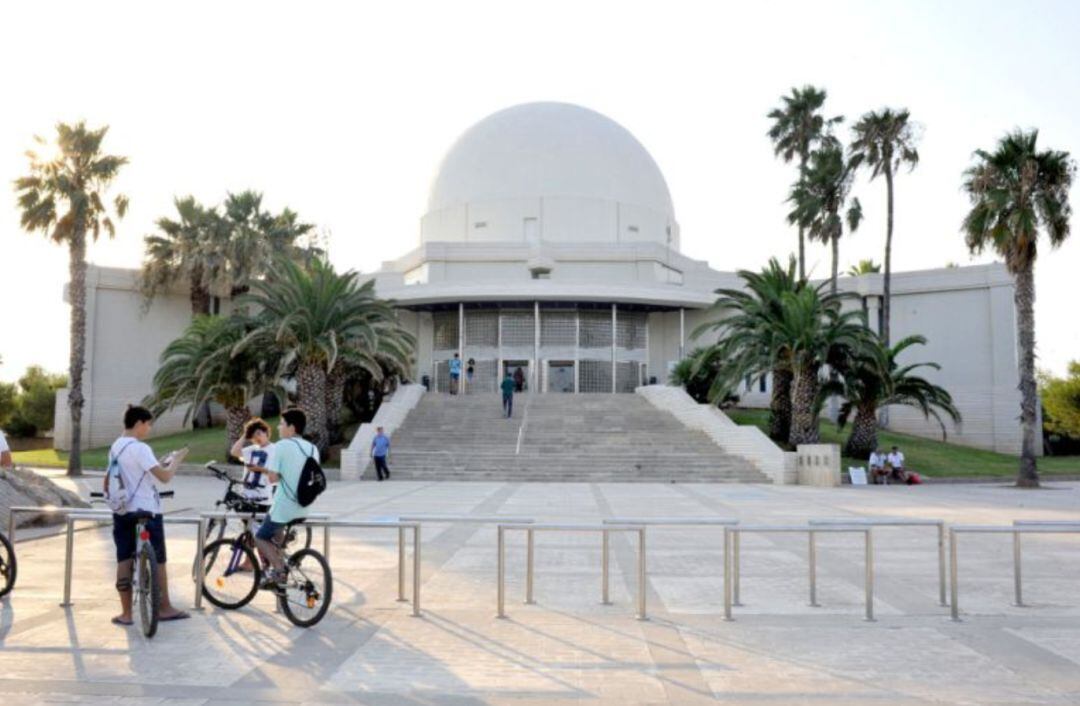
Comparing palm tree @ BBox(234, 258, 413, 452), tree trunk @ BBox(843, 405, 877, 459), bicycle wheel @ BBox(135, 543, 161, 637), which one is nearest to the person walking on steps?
palm tree @ BBox(234, 258, 413, 452)

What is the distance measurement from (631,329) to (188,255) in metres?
19.8

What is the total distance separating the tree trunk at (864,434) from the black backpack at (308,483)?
2327 centimetres

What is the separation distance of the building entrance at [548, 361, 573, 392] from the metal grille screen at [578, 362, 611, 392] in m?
0.51

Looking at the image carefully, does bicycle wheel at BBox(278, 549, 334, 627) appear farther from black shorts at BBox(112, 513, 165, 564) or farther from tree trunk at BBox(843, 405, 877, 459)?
tree trunk at BBox(843, 405, 877, 459)

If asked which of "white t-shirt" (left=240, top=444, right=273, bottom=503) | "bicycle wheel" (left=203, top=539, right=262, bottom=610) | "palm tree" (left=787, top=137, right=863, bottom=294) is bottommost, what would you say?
"bicycle wheel" (left=203, top=539, right=262, bottom=610)

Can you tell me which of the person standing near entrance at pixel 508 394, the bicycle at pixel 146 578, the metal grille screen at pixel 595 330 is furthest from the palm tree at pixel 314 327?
the bicycle at pixel 146 578

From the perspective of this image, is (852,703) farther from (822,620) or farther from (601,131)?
(601,131)

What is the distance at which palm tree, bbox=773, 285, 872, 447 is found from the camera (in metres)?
25.2

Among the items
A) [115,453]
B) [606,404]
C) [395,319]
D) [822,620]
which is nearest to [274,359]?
[395,319]

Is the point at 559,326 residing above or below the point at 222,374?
above

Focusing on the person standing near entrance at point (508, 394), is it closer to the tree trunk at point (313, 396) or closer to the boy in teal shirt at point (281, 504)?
the tree trunk at point (313, 396)

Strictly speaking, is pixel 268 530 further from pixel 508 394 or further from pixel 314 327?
pixel 508 394

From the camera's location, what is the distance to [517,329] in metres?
39.4

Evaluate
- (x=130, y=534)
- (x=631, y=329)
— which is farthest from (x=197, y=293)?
(x=130, y=534)
